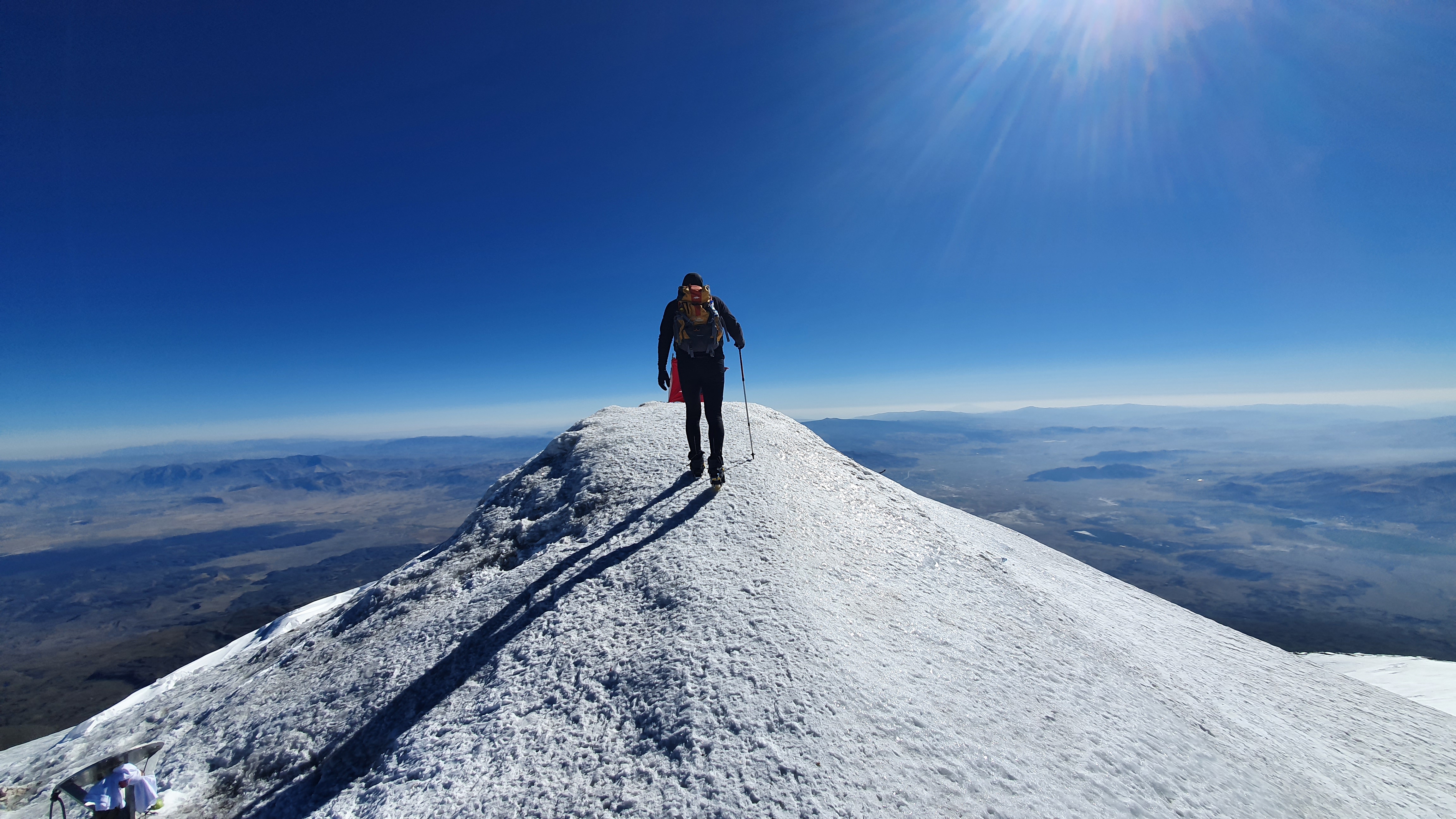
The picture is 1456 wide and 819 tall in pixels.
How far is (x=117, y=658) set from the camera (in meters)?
123

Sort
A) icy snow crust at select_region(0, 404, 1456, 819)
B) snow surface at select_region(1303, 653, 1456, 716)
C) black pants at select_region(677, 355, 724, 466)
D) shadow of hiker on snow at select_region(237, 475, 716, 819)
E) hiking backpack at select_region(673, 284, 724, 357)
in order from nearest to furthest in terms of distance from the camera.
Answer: icy snow crust at select_region(0, 404, 1456, 819)
shadow of hiker on snow at select_region(237, 475, 716, 819)
hiking backpack at select_region(673, 284, 724, 357)
black pants at select_region(677, 355, 724, 466)
snow surface at select_region(1303, 653, 1456, 716)

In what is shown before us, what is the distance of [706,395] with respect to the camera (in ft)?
28.4

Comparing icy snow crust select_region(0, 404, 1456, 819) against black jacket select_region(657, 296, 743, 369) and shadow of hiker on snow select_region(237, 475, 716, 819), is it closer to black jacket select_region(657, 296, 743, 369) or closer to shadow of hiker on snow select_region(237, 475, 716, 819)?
shadow of hiker on snow select_region(237, 475, 716, 819)

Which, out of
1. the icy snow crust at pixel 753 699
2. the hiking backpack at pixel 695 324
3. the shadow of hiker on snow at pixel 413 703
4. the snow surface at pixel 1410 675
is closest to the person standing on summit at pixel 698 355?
the hiking backpack at pixel 695 324

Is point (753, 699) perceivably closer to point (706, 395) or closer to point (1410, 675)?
point (706, 395)

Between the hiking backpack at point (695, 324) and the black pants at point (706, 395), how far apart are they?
0.70ft

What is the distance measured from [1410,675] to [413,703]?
51857mm

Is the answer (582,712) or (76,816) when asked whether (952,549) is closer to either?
(582,712)

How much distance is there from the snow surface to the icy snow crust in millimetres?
26543

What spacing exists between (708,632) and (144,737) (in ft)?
27.8

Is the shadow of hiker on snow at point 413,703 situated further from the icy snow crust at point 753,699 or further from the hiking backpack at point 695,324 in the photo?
the hiking backpack at point 695,324

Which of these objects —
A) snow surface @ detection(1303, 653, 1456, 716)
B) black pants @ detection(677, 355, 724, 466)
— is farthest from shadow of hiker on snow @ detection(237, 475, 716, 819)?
snow surface @ detection(1303, 653, 1456, 716)

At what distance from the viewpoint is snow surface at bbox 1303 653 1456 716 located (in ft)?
81.8

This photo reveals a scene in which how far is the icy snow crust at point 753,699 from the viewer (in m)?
3.90
